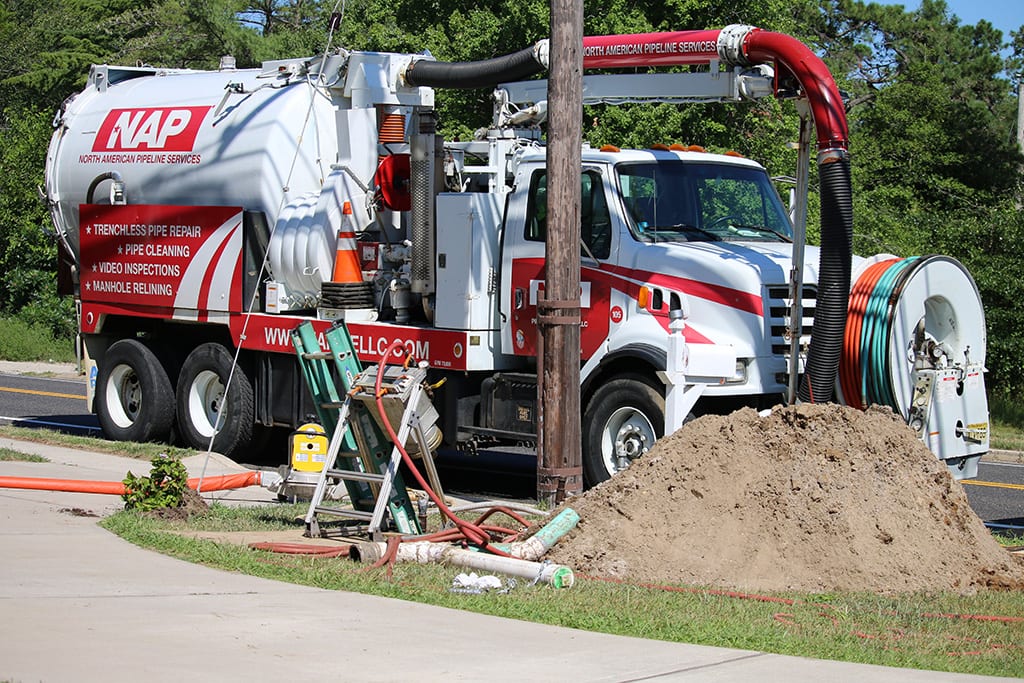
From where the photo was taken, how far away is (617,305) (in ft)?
38.3

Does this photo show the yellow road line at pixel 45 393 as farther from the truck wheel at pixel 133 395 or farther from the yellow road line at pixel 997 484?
the yellow road line at pixel 997 484

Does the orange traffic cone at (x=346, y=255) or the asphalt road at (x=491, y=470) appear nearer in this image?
the asphalt road at (x=491, y=470)

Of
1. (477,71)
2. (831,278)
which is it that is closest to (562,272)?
(831,278)

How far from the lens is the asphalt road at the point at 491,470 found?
12.8 metres

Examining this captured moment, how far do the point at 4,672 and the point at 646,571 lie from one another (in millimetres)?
3955

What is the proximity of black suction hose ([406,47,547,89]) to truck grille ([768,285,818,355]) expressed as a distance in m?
3.19

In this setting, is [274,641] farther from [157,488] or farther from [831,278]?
[831,278]

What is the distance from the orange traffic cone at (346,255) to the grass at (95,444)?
7.82 ft

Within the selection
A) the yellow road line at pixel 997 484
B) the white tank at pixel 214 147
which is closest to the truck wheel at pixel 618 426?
the white tank at pixel 214 147

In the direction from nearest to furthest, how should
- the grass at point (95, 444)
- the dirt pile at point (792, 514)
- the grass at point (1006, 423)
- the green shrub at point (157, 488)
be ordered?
the dirt pile at point (792, 514), the green shrub at point (157, 488), the grass at point (95, 444), the grass at point (1006, 423)

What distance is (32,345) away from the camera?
28.6 metres

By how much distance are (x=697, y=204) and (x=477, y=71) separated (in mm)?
2672

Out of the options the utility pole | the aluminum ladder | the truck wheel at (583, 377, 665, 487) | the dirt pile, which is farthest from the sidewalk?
the truck wheel at (583, 377, 665, 487)

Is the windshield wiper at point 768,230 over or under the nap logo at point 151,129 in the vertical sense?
under
